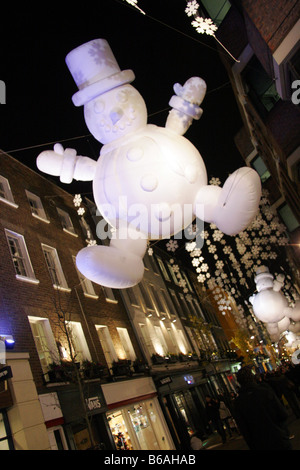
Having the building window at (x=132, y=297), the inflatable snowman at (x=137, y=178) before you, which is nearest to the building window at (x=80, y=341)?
the building window at (x=132, y=297)

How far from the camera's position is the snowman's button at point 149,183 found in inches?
160

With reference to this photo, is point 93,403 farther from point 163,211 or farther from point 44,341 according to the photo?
point 163,211

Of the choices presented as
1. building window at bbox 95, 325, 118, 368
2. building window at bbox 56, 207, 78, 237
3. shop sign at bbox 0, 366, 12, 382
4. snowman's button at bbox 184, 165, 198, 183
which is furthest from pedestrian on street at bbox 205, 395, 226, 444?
snowman's button at bbox 184, 165, 198, 183

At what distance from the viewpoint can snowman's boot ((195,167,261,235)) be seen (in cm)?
421

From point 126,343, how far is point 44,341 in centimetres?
618

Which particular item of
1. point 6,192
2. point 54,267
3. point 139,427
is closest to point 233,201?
point 6,192

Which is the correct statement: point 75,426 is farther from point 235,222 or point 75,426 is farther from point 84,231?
point 235,222

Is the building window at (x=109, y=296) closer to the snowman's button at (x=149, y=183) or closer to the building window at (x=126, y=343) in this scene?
the building window at (x=126, y=343)

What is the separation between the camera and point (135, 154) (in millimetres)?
4152

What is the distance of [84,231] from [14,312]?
717 centimetres

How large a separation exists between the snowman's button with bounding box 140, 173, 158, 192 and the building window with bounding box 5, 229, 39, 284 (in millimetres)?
8565

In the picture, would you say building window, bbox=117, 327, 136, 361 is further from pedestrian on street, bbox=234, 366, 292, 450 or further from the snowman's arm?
the snowman's arm

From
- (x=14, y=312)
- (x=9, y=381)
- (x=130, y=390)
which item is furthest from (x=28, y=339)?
(x=130, y=390)

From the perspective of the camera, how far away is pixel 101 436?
Result: 12.5 meters
